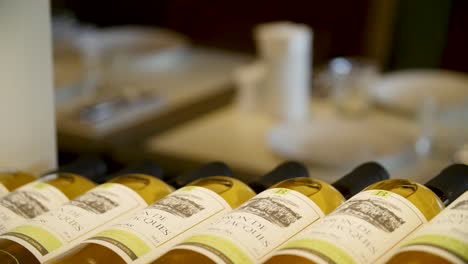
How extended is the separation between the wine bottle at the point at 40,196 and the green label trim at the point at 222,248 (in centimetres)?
18

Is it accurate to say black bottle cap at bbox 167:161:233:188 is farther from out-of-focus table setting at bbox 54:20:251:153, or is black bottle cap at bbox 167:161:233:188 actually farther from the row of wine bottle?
out-of-focus table setting at bbox 54:20:251:153

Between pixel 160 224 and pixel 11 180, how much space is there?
23 cm

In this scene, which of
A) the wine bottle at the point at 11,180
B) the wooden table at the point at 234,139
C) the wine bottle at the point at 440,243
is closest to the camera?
the wine bottle at the point at 440,243

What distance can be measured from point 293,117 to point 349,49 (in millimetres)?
1427

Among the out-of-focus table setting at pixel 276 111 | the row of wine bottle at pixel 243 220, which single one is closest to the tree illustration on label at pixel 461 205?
the row of wine bottle at pixel 243 220

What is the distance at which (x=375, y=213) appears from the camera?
561mm

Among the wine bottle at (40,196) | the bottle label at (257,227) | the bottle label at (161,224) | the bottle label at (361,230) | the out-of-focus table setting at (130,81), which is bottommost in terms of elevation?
the out-of-focus table setting at (130,81)

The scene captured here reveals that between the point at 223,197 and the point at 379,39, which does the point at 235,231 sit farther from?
the point at 379,39

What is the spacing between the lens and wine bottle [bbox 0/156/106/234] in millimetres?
633

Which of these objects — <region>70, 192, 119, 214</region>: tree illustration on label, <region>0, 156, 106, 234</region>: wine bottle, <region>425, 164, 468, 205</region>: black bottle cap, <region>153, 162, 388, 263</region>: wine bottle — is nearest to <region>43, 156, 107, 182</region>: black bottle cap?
<region>0, 156, 106, 234</region>: wine bottle

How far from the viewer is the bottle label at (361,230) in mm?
521

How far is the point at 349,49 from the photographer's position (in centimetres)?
309

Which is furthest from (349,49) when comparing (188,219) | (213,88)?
(188,219)

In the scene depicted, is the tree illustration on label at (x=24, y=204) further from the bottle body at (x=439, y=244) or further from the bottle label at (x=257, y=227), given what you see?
the bottle body at (x=439, y=244)
